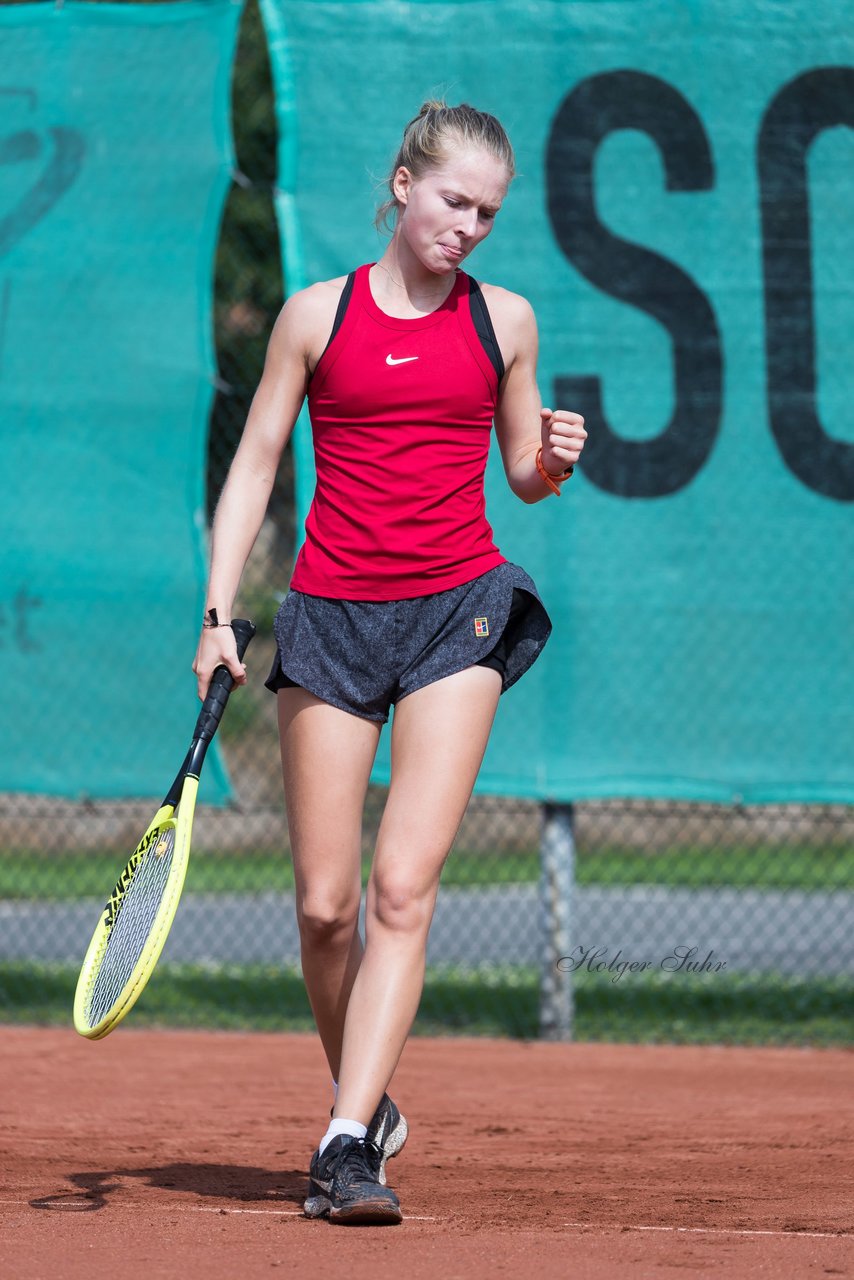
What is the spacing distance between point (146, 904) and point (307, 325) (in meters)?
1.14

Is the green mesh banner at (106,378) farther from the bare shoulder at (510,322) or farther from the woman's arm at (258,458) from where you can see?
the bare shoulder at (510,322)

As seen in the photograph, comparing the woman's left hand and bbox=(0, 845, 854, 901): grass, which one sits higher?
bbox=(0, 845, 854, 901): grass

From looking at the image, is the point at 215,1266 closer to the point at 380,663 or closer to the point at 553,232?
the point at 380,663

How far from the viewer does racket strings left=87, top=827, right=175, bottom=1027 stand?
286 cm

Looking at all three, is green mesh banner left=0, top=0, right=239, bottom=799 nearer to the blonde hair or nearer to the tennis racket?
the tennis racket

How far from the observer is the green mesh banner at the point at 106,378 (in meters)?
5.52

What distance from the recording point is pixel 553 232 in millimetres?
5371

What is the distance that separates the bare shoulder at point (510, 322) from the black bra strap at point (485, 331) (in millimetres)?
13

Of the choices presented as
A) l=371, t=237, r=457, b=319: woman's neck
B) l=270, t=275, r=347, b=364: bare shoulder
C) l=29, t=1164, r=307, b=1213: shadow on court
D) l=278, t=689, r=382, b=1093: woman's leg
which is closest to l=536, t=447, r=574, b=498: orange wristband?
l=371, t=237, r=457, b=319: woman's neck

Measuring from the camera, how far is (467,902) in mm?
11883

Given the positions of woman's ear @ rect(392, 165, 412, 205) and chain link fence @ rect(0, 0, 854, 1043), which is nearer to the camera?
woman's ear @ rect(392, 165, 412, 205)

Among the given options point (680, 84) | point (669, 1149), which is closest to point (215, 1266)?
point (669, 1149)

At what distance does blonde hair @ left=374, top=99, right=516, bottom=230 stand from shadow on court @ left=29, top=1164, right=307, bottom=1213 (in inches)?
80.7

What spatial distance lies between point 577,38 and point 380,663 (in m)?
3.04
